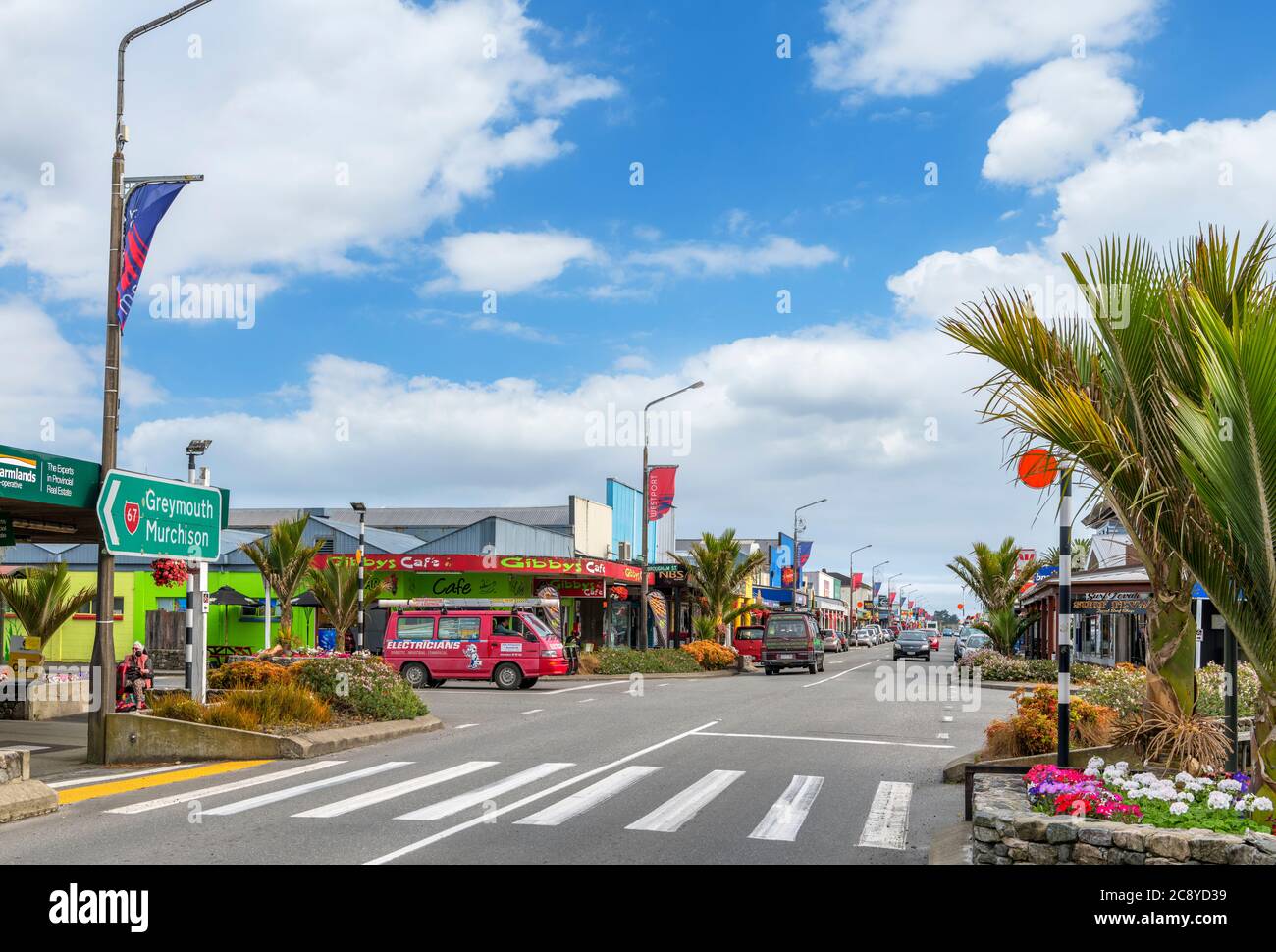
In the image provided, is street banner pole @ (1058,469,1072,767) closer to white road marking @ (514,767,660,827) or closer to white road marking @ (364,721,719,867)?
white road marking @ (514,767,660,827)

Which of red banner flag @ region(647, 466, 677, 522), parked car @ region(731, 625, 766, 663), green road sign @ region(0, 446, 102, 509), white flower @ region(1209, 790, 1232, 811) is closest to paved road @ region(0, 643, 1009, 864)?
white flower @ region(1209, 790, 1232, 811)

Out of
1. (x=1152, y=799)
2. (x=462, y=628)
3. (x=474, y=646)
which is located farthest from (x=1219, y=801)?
(x=462, y=628)

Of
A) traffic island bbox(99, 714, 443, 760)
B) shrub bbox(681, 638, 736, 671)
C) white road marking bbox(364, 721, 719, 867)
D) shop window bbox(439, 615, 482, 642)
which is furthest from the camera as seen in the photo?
shrub bbox(681, 638, 736, 671)

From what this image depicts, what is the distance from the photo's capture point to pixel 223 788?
486 inches

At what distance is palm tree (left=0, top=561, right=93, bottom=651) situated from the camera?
979 inches

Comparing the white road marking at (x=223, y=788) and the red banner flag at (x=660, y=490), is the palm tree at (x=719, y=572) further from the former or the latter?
the white road marking at (x=223, y=788)

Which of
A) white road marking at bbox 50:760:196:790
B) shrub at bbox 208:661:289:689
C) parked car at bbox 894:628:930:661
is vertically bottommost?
parked car at bbox 894:628:930:661

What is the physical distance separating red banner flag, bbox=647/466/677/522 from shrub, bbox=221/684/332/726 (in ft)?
91.5

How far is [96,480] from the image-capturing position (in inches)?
577

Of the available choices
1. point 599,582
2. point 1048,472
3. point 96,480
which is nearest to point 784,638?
point 599,582

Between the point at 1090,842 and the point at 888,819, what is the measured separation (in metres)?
3.83

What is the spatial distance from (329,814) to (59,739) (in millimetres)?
9008

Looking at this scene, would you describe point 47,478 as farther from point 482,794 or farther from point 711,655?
point 711,655
